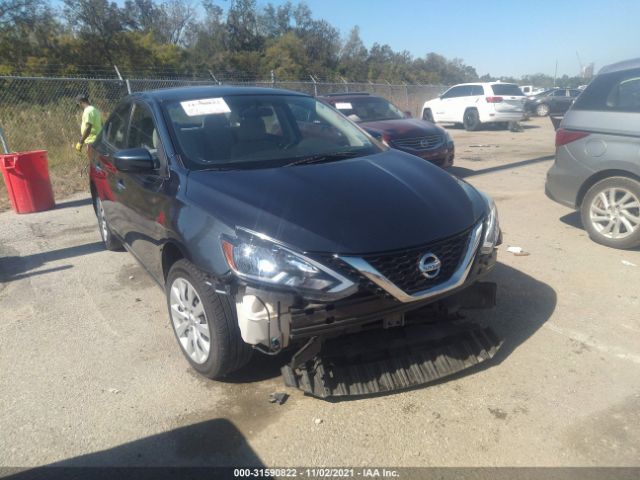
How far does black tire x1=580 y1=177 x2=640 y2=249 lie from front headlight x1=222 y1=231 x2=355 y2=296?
3802 mm

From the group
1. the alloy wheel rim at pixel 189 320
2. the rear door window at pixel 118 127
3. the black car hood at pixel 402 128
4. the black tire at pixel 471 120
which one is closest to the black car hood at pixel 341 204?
the alloy wheel rim at pixel 189 320

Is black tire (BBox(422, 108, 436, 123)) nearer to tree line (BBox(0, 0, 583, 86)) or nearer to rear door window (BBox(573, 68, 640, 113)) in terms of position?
tree line (BBox(0, 0, 583, 86))

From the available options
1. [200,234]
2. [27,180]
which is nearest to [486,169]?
[27,180]

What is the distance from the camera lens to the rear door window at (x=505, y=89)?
18.0 m

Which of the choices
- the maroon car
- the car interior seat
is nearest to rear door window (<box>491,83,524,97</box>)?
the maroon car

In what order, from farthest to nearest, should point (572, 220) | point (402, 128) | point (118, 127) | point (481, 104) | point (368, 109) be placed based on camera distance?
point (481, 104), point (368, 109), point (402, 128), point (572, 220), point (118, 127)

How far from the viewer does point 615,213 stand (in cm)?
494

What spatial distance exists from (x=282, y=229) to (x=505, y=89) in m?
18.1

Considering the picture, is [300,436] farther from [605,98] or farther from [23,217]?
[23,217]

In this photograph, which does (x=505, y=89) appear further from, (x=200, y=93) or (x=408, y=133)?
(x=200, y=93)

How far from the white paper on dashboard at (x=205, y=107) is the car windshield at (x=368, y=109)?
237 inches

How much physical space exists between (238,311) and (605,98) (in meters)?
4.55

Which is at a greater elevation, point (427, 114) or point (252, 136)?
point (252, 136)

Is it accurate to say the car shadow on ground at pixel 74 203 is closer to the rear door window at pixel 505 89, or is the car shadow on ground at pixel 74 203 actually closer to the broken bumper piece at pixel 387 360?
the broken bumper piece at pixel 387 360
